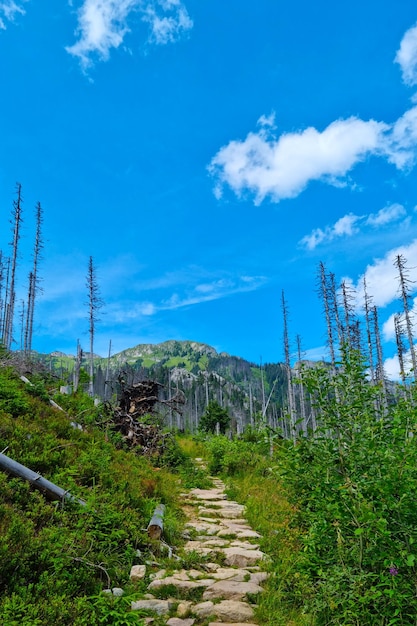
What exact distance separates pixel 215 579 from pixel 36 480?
297 cm

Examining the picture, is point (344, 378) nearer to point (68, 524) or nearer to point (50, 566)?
point (50, 566)

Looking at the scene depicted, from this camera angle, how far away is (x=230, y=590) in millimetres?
5016

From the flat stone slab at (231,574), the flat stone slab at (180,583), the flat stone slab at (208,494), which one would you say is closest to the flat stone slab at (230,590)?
the flat stone slab at (180,583)

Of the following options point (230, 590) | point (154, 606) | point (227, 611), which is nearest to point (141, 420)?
point (230, 590)

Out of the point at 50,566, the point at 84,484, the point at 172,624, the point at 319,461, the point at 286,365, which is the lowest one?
the point at 172,624

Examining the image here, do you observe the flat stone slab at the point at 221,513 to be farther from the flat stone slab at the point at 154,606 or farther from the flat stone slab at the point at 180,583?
the flat stone slab at the point at 154,606

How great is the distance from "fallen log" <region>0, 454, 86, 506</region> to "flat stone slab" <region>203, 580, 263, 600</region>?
2.31 m

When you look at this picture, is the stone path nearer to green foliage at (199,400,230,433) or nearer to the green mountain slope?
the green mountain slope

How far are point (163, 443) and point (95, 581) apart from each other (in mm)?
10042

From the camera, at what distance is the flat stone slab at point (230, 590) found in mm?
4930

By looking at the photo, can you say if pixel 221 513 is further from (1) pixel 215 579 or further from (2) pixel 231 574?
(1) pixel 215 579

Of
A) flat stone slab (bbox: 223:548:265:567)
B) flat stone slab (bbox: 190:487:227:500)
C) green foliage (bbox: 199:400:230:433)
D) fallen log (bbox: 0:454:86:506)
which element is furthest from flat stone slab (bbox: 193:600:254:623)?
green foliage (bbox: 199:400:230:433)

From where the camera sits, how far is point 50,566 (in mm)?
4637

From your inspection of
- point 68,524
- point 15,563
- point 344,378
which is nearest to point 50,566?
point 15,563
